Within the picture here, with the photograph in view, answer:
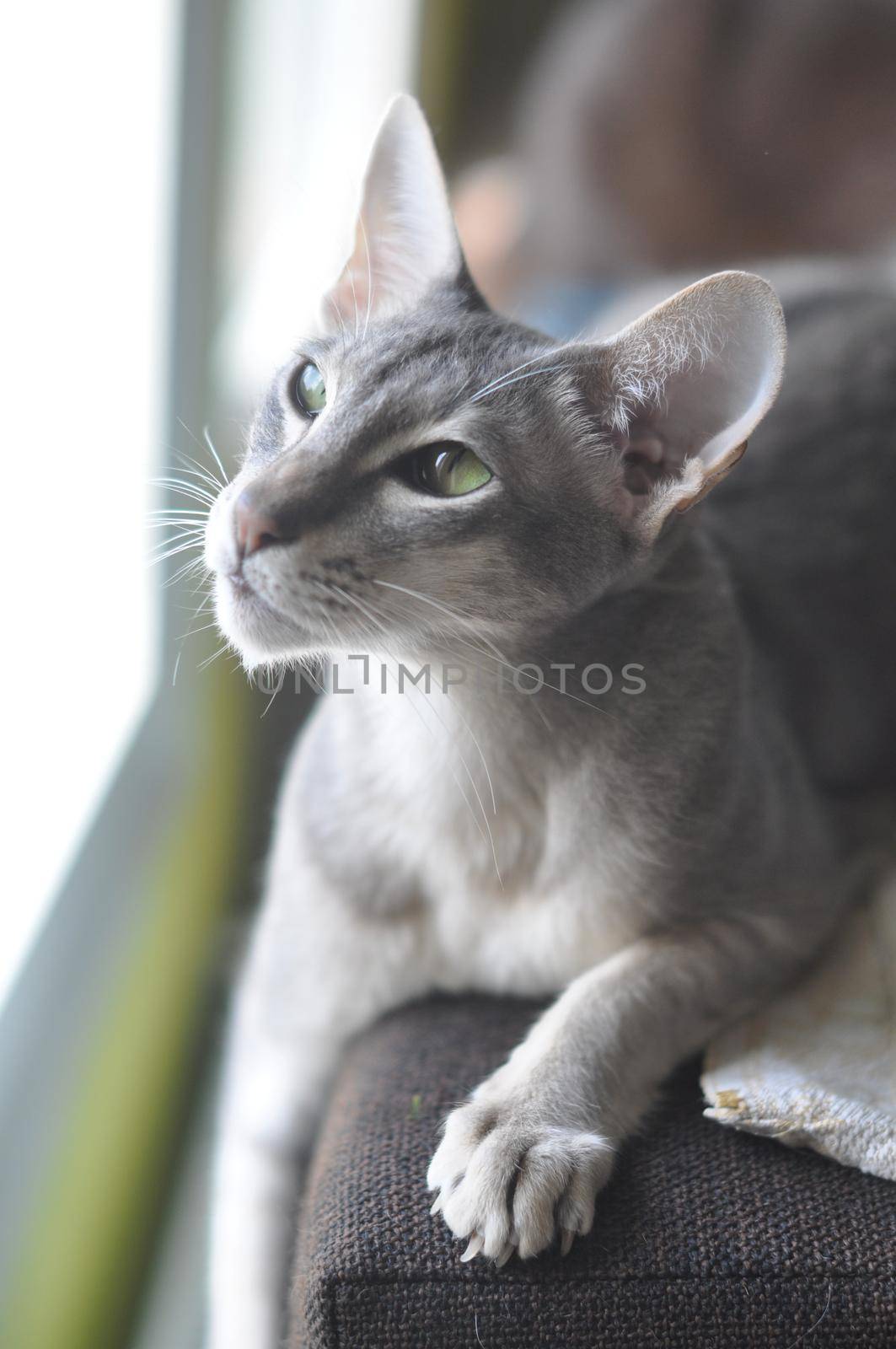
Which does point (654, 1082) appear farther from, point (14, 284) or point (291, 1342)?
point (14, 284)

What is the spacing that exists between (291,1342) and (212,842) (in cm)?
123

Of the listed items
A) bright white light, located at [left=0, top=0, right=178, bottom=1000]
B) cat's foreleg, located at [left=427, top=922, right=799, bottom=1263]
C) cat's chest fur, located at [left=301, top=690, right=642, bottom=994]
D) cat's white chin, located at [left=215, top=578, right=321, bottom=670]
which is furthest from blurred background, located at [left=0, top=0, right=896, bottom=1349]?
cat's foreleg, located at [left=427, top=922, right=799, bottom=1263]

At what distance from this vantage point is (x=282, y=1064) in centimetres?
121

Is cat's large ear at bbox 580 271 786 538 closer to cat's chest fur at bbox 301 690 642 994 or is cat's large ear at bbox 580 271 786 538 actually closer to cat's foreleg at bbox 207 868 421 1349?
cat's chest fur at bbox 301 690 642 994

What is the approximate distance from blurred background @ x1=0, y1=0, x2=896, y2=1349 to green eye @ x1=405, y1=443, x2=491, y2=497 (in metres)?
0.20

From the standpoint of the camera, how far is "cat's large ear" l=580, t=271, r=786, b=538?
2.68 feet

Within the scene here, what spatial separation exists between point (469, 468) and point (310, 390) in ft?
0.62

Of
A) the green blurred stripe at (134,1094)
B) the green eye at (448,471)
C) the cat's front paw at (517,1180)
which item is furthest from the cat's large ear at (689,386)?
the green blurred stripe at (134,1094)

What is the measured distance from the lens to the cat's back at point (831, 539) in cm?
149

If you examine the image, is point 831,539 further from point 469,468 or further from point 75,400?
point 75,400

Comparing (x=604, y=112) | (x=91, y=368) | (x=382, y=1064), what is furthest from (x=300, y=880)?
(x=604, y=112)

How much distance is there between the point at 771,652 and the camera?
1.42m

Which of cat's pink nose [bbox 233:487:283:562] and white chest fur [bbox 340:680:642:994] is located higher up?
cat's pink nose [bbox 233:487:283:562]

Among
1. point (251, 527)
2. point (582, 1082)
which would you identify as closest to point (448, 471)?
point (251, 527)
